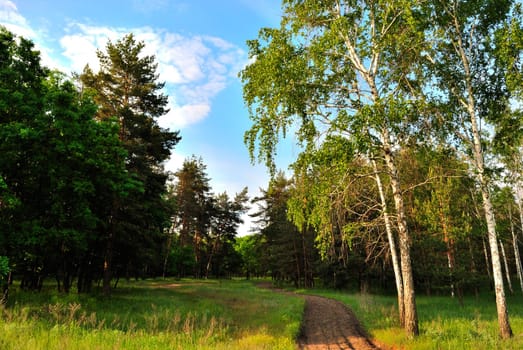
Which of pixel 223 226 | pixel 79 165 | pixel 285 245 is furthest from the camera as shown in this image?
pixel 223 226

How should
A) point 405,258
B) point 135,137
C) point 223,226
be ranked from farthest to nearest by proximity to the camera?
point 223,226 < point 135,137 < point 405,258

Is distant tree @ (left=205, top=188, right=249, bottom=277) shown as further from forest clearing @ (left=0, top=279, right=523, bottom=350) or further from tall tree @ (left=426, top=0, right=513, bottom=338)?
tall tree @ (left=426, top=0, right=513, bottom=338)

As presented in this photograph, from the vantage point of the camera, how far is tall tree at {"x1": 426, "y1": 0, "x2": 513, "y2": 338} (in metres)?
12.0

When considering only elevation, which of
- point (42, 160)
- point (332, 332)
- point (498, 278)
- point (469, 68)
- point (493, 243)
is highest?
point (469, 68)

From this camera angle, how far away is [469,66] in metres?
12.6

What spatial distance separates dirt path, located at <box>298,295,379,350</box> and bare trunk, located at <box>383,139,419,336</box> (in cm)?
155

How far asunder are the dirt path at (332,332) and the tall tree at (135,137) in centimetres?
1359

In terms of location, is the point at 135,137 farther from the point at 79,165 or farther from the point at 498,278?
the point at 498,278

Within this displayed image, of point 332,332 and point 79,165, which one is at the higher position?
point 79,165

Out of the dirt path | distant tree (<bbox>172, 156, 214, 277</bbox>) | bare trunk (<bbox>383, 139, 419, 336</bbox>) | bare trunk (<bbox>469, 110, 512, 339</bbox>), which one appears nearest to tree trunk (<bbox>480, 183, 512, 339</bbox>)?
bare trunk (<bbox>469, 110, 512, 339</bbox>)

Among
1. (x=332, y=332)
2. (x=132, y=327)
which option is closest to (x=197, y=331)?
(x=132, y=327)

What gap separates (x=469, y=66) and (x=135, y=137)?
850 inches

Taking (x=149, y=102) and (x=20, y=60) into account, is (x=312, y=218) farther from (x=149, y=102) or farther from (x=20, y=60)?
(x=149, y=102)

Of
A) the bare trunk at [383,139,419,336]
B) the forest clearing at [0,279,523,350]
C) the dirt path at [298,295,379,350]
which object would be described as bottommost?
the dirt path at [298,295,379,350]
